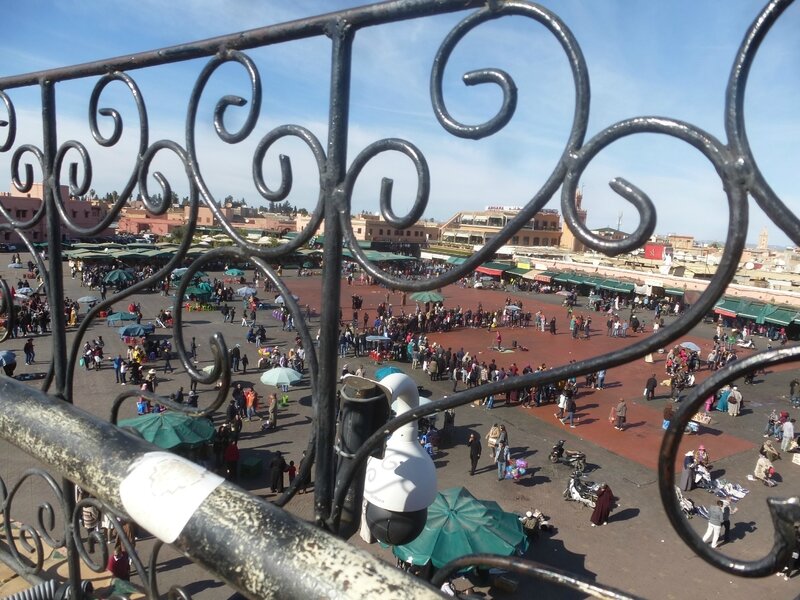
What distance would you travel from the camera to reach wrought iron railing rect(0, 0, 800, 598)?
0.95 m

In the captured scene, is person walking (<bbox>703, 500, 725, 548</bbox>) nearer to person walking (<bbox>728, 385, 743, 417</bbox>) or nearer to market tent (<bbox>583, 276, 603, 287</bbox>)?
person walking (<bbox>728, 385, 743, 417</bbox>)

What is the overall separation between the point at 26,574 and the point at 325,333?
5.93 feet

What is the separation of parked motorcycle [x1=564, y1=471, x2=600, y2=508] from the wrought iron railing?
10.1 metres

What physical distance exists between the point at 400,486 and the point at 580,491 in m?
9.09

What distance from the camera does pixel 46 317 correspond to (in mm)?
20266

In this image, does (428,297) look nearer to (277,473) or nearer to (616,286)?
Answer: (616,286)

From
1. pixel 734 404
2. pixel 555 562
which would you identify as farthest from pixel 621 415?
pixel 555 562

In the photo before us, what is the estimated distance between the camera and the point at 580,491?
10.7 metres

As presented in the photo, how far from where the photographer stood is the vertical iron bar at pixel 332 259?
1321mm

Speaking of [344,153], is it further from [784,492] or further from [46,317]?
[46,317]

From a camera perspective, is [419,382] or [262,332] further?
[262,332]

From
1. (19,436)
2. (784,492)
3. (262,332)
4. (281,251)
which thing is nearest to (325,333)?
(281,251)

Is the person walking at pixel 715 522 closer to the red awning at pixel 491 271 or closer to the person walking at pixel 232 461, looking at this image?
the person walking at pixel 232 461

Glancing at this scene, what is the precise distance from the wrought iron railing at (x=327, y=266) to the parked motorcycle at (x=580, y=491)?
10.1 m
